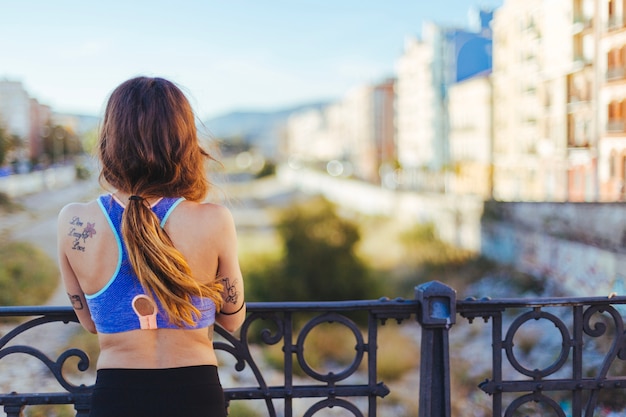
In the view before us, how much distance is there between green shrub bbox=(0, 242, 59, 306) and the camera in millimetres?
17203

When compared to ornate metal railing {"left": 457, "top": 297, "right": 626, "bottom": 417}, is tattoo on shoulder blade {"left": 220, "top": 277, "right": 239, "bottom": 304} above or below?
above

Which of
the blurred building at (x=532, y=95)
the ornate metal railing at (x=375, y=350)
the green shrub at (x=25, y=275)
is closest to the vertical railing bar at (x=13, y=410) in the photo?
the ornate metal railing at (x=375, y=350)

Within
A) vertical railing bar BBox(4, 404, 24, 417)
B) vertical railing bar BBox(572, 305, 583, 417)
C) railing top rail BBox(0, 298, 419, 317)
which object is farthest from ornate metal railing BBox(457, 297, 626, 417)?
vertical railing bar BBox(4, 404, 24, 417)

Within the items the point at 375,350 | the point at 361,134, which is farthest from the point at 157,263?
the point at 361,134

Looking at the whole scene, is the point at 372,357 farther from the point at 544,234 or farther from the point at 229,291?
the point at 544,234

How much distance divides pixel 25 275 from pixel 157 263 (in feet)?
63.1

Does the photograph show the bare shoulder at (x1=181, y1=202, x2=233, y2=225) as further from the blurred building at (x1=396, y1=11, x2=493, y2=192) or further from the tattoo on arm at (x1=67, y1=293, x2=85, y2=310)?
the blurred building at (x1=396, y1=11, x2=493, y2=192)

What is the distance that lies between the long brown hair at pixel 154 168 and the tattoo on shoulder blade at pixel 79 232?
10 centimetres

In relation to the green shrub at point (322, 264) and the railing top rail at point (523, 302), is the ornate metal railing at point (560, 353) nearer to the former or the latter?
the railing top rail at point (523, 302)

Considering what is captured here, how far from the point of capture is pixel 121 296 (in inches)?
68.0

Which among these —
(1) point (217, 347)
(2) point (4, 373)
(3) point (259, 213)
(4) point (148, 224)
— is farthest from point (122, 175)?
(3) point (259, 213)

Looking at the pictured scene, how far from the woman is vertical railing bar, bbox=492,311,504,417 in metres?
1.32

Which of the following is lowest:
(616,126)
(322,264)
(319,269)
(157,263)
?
(319,269)

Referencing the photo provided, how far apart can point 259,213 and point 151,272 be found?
49761 millimetres
